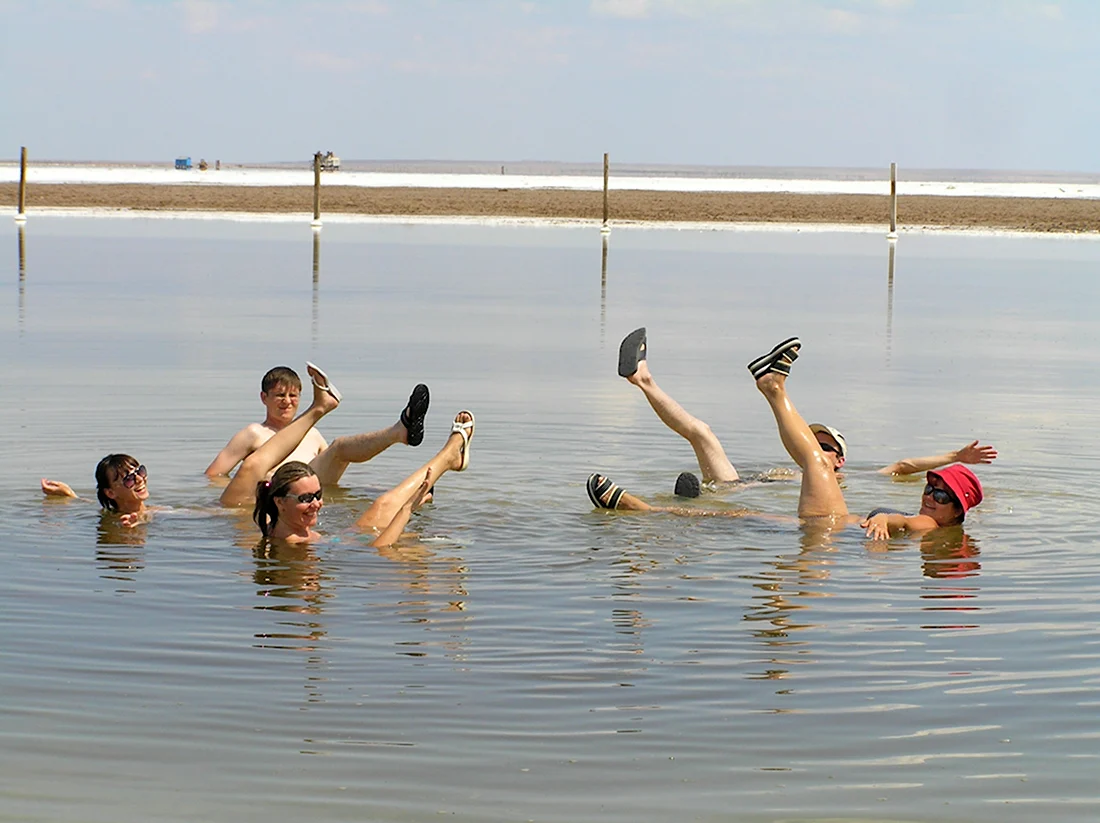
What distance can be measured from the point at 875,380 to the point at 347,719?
1232 cm

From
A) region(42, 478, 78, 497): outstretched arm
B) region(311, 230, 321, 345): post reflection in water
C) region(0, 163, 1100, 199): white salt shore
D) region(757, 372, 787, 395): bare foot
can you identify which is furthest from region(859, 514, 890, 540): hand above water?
region(0, 163, 1100, 199): white salt shore

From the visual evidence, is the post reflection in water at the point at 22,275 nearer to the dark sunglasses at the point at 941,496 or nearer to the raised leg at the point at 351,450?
the raised leg at the point at 351,450

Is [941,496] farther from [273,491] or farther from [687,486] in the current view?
[273,491]

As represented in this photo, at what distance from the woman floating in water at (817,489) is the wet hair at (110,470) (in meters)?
3.00

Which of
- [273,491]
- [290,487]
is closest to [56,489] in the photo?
[273,491]

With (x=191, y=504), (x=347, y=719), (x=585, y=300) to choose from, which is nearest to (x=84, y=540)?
(x=191, y=504)

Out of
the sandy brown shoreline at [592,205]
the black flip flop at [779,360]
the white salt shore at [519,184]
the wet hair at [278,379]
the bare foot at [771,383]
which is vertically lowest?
the wet hair at [278,379]

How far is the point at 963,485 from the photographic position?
10.4 m

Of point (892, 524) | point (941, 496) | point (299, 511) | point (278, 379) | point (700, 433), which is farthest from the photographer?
point (700, 433)

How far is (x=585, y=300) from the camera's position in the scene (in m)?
25.7

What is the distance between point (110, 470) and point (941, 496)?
17.4 feet

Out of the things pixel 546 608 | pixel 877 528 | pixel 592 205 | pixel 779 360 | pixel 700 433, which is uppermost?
pixel 592 205

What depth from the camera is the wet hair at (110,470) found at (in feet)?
33.6

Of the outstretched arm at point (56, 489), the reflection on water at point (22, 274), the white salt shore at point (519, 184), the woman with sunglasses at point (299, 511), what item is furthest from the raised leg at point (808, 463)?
the white salt shore at point (519, 184)
